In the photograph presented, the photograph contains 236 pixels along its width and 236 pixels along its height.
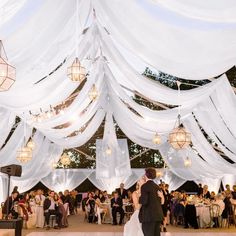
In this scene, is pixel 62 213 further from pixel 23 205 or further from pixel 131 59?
pixel 131 59

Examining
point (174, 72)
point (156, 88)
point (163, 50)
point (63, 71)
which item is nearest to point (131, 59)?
point (156, 88)

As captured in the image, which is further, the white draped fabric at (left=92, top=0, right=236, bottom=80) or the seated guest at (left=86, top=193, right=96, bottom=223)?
the seated guest at (left=86, top=193, right=96, bottom=223)

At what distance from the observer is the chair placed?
12.0 meters

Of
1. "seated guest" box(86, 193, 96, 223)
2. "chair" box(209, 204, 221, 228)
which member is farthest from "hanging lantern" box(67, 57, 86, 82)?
"seated guest" box(86, 193, 96, 223)

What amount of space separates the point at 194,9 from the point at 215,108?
5278 mm

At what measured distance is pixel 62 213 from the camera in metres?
12.4

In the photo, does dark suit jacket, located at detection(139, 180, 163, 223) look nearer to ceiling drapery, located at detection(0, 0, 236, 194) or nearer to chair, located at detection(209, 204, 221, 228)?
ceiling drapery, located at detection(0, 0, 236, 194)

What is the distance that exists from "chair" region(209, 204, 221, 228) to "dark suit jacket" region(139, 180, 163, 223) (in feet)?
21.7

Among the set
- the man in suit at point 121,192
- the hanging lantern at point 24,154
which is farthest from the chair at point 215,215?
the hanging lantern at point 24,154

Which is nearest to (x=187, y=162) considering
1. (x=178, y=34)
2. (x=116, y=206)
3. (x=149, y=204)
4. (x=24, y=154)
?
(x=116, y=206)

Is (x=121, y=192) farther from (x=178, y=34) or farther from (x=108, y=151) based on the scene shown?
(x=178, y=34)

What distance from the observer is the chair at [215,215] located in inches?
473

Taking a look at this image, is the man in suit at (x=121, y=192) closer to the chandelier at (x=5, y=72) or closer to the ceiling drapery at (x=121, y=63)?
the ceiling drapery at (x=121, y=63)

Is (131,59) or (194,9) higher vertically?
(131,59)
